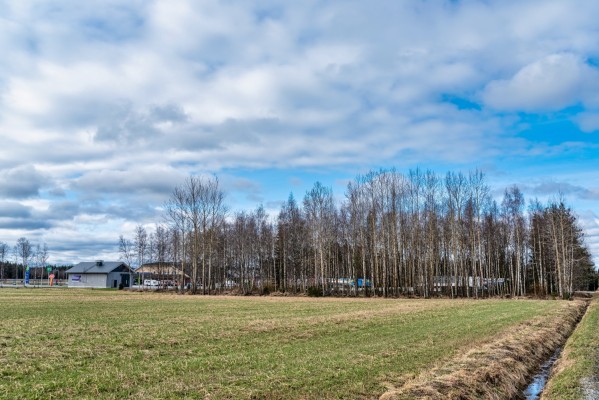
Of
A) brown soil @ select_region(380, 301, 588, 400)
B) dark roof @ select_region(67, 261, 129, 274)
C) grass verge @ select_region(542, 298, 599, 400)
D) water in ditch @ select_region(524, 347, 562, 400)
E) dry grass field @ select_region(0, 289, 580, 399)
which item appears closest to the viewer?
dry grass field @ select_region(0, 289, 580, 399)

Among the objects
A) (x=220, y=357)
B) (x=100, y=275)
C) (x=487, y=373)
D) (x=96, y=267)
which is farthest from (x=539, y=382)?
(x=96, y=267)

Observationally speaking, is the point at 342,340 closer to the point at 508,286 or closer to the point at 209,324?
the point at 209,324

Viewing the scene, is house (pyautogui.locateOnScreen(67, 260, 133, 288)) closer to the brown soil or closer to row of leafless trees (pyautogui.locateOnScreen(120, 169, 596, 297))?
row of leafless trees (pyautogui.locateOnScreen(120, 169, 596, 297))

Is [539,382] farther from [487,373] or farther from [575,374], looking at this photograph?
[487,373]

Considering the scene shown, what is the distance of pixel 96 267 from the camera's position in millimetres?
121438

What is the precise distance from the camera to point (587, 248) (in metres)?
95.3

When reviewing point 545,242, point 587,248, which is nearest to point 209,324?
point 545,242

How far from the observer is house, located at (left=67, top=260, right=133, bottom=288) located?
4641 inches

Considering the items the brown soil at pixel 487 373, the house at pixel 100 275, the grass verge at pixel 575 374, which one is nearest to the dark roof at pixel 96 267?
the house at pixel 100 275

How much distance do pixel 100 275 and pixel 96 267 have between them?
13.7 ft

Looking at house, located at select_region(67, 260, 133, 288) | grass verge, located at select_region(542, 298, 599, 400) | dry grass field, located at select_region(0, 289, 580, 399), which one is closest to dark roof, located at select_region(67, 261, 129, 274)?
house, located at select_region(67, 260, 133, 288)

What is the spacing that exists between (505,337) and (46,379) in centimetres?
1774

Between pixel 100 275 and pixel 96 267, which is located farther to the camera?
pixel 96 267

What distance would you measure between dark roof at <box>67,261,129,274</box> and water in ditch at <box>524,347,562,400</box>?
116m
